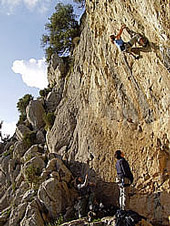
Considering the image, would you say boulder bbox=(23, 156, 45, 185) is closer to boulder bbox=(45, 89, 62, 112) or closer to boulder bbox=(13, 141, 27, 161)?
boulder bbox=(13, 141, 27, 161)

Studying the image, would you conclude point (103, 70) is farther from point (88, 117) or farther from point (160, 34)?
point (160, 34)

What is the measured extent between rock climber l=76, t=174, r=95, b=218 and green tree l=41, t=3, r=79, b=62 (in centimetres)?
1495

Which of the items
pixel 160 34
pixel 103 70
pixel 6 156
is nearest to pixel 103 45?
pixel 103 70

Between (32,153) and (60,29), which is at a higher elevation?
(60,29)

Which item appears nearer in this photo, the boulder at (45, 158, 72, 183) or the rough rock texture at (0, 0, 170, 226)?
the rough rock texture at (0, 0, 170, 226)

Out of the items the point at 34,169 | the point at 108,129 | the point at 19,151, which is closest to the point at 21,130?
the point at 19,151

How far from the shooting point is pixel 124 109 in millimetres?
12586

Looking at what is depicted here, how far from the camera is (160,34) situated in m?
9.07

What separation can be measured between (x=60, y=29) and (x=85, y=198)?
17.6 metres

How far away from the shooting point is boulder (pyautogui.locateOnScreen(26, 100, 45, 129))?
2069 centimetres

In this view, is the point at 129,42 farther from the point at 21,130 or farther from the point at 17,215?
the point at 21,130

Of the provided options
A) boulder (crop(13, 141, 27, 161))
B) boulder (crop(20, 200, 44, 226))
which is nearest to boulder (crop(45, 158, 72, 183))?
boulder (crop(20, 200, 44, 226))

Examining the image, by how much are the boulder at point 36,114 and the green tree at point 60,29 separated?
608 cm

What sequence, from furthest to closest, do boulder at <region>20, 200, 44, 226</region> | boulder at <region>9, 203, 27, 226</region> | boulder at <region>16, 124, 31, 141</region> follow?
boulder at <region>16, 124, 31, 141</region>, boulder at <region>9, 203, 27, 226</region>, boulder at <region>20, 200, 44, 226</region>
